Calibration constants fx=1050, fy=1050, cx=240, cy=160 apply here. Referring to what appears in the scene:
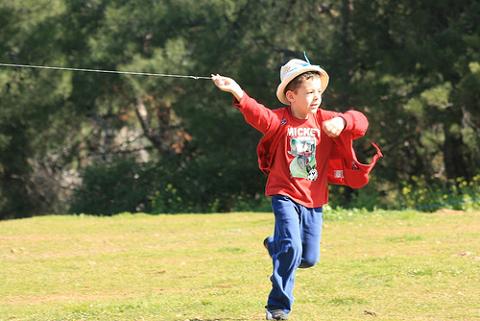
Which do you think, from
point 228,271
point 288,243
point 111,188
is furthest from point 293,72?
point 111,188

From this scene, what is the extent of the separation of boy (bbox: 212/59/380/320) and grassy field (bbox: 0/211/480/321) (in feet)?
2.13

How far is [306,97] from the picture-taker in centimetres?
763

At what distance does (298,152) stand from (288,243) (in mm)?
690

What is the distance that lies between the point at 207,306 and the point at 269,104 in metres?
15.0

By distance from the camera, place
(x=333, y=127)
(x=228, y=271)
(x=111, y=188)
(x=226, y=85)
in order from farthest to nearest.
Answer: (x=111, y=188)
(x=228, y=271)
(x=333, y=127)
(x=226, y=85)

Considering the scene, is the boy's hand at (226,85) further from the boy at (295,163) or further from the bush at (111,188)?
the bush at (111,188)

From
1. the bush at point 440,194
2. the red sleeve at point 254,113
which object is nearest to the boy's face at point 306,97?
the red sleeve at point 254,113

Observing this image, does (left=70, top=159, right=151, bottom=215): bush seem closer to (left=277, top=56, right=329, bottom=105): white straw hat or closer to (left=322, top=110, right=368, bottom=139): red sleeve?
(left=277, top=56, right=329, bottom=105): white straw hat

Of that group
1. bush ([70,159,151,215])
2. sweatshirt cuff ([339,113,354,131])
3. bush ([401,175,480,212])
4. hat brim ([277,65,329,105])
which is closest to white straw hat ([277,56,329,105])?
hat brim ([277,65,329,105])

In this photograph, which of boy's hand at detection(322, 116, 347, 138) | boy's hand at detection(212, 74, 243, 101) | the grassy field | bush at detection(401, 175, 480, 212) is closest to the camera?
boy's hand at detection(212, 74, 243, 101)

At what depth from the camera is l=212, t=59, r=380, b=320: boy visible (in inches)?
296

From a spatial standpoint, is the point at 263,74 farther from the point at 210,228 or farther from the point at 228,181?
the point at 210,228

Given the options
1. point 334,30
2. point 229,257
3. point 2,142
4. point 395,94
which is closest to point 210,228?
point 229,257

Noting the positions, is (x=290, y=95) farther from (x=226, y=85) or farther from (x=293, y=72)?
(x=226, y=85)
